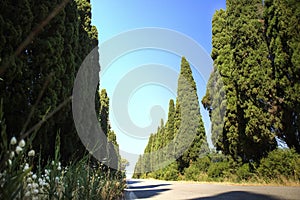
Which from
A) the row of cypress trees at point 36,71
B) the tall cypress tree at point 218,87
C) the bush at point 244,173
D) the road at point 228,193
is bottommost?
the road at point 228,193

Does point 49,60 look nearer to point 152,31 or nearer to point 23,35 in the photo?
point 23,35

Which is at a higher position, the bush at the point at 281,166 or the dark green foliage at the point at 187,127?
the dark green foliage at the point at 187,127

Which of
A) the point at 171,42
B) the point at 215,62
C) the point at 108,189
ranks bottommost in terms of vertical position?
the point at 108,189

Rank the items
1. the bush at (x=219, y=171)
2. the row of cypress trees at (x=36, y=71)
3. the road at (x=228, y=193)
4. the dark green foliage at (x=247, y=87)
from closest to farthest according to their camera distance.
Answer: the row of cypress trees at (x=36, y=71) → the road at (x=228, y=193) → the dark green foliage at (x=247, y=87) → the bush at (x=219, y=171)

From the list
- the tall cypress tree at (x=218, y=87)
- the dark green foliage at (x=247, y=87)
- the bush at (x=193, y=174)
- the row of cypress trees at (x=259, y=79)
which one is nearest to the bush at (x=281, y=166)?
the row of cypress trees at (x=259, y=79)

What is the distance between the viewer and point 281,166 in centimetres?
1074

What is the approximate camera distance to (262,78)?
12.6 m

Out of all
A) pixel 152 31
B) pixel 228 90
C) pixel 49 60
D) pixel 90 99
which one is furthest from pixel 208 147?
pixel 49 60

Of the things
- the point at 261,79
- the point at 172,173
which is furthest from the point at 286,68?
the point at 172,173

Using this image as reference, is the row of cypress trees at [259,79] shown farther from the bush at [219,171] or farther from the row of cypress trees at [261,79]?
the bush at [219,171]

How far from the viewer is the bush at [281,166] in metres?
10.2

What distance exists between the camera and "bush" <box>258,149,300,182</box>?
10.2m

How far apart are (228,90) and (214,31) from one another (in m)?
5.97

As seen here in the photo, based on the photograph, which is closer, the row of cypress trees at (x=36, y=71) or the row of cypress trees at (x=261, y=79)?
the row of cypress trees at (x=36, y=71)
